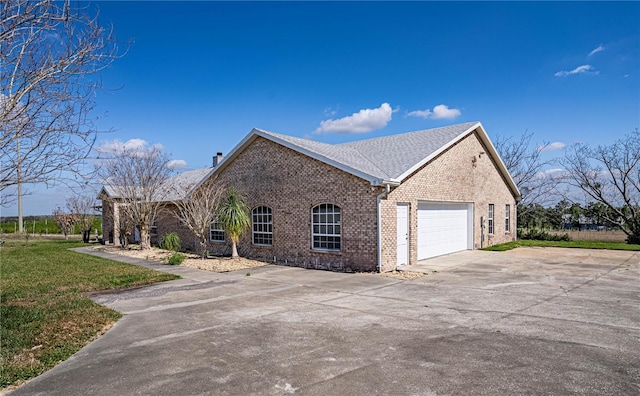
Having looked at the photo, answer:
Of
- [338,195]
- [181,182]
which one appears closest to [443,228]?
[338,195]

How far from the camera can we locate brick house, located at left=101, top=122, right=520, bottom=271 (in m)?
13.0

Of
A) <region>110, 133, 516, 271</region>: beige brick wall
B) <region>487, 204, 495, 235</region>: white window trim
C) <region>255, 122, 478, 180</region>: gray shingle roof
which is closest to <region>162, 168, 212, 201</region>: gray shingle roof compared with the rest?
<region>110, 133, 516, 271</region>: beige brick wall

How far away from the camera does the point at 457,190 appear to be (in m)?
17.6

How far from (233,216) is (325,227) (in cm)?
404

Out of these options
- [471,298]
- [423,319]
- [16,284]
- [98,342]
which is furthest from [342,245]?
Result: [16,284]

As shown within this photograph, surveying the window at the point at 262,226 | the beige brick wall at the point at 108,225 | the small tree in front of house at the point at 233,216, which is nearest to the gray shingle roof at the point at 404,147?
the window at the point at 262,226

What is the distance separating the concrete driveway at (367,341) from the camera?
4688 millimetres

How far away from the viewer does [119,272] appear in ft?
44.8

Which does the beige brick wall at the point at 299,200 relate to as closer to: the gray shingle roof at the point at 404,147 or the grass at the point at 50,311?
the gray shingle roof at the point at 404,147

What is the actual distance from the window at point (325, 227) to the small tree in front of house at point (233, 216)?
3302mm

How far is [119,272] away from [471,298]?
1134cm

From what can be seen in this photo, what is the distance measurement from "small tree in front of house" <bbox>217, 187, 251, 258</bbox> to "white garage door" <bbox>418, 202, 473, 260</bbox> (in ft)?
23.2

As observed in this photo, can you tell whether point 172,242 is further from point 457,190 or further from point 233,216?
point 457,190

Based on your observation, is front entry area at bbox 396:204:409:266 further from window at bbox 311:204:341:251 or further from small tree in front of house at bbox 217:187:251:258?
small tree in front of house at bbox 217:187:251:258
